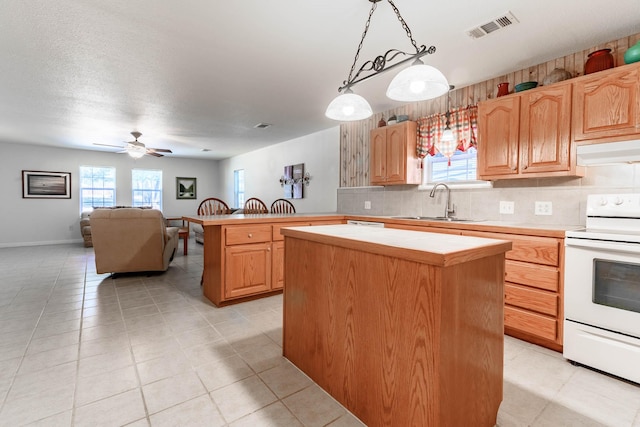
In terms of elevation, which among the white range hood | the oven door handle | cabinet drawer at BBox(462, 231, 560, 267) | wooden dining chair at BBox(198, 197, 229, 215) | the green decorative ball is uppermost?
the green decorative ball

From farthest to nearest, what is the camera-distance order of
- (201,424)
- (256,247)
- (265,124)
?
(265,124)
(256,247)
(201,424)

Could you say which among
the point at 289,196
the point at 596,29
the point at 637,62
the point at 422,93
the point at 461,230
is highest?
the point at 596,29

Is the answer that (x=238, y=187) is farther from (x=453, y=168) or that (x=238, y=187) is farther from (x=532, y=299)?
(x=532, y=299)

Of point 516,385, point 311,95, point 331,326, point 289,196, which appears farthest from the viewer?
point 289,196

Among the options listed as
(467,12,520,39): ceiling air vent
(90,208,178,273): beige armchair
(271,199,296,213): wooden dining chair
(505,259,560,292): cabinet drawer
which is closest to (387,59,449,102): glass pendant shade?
(467,12,520,39): ceiling air vent

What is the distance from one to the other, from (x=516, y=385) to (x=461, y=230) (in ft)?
4.01

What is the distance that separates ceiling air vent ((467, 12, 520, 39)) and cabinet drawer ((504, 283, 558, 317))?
1955 mm

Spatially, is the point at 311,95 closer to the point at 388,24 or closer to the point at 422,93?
the point at 388,24

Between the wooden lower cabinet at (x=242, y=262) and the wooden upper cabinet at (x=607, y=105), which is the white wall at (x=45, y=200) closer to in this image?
the wooden lower cabinet at (x=242, y=262)

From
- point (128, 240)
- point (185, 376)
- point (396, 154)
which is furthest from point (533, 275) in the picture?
point (128, 240)

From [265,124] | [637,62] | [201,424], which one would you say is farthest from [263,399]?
[265,124]

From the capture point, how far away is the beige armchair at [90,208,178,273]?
3891mm

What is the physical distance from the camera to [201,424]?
1438 mm

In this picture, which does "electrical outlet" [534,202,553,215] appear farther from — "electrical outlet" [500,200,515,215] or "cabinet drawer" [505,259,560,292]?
"cabinet drawer" [505,259,560,292]
